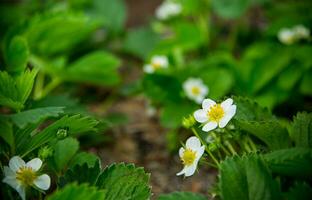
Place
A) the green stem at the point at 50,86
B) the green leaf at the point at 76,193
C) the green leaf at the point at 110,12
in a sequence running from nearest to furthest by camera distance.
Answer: the green leaf at the point at 76,193 < the green stem at the point at 50,86 < the green leaf at the point at 110,12

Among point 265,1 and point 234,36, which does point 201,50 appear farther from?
point 265,1

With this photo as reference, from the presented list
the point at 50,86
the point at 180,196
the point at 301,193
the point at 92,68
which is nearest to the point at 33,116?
the point at 180,196

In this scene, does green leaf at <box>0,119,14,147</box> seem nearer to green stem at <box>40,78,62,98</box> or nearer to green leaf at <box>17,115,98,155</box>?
green leaf at <box>17,115,98,155</box>

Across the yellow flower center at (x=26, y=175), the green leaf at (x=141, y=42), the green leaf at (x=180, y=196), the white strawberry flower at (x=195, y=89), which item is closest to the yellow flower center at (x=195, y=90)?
the white strawberry flower at (x=195, y=89)

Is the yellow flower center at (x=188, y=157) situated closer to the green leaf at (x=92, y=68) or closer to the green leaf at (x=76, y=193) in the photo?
the green leaf at (x=76, y=193)

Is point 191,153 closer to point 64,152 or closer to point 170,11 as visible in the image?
point 64,152

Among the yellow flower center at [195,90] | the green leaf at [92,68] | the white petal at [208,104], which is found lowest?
the white petal at [208,104]

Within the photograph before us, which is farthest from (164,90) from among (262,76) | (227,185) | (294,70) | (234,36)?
(227,185)

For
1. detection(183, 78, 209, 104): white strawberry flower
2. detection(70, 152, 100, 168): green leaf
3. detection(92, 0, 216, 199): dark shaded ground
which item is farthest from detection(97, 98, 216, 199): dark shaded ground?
detection(70, 152, 100, 168): green leaf
